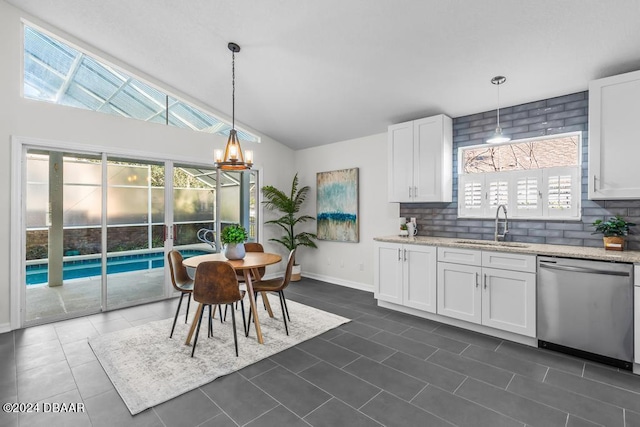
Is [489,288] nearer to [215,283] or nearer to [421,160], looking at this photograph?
[421,160]

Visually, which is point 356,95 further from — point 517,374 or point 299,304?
point 517,374

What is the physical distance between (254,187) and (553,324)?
468 cm

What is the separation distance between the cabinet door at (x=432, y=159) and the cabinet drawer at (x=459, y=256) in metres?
0.74

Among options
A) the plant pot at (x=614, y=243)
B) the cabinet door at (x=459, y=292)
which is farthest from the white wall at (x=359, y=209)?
the plant pot at (x=614, y=243)

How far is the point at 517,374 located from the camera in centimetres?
246

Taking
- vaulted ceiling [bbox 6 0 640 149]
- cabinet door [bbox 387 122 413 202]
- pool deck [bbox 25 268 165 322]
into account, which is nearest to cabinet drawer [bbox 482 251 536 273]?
cabinet door [bbox 387 122 413 202]

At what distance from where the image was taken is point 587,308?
2.66 meters

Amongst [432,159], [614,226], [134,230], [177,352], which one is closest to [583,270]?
[614,226]

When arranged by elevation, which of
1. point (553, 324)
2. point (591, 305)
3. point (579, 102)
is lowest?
point (553, 324)

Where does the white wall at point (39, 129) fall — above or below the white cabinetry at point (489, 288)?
above

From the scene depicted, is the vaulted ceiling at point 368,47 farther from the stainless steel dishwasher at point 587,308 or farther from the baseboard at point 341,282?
the baseboard at point 341,282

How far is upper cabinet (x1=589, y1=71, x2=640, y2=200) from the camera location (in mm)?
2701

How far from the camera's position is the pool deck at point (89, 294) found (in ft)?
12.6

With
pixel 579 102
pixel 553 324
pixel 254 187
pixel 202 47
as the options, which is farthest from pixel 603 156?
pixel 254 187
